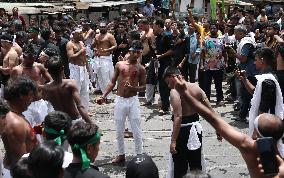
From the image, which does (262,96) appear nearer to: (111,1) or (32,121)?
(32,121)

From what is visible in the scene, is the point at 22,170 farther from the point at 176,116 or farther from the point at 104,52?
the point at 104,52

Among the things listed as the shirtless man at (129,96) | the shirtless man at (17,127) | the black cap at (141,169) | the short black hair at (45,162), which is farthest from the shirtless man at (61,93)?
the black cap at (141,169)

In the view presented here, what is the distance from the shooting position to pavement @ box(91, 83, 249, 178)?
347 inches

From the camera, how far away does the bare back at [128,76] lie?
8.91 m

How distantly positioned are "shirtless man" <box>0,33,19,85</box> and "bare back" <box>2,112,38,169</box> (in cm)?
486

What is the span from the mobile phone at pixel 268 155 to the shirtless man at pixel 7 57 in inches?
272

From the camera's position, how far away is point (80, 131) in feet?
15.3

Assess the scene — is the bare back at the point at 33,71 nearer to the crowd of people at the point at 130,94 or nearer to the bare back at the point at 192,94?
the crowd of people at the point at 130,94

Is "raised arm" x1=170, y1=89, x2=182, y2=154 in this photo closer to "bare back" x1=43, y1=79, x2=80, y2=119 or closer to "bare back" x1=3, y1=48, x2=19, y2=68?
"bare back" x1=43, y1=79, x2=80, y2=119

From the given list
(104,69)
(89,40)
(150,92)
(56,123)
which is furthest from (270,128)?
(89,40)

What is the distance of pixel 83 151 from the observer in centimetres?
459

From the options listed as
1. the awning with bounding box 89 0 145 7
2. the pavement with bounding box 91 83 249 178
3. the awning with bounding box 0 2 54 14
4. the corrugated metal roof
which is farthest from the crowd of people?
the awning with bounding box 89 0 145 7

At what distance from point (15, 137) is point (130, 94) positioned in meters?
3.61

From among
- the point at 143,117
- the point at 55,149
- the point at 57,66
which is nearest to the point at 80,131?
the point at 55,149
